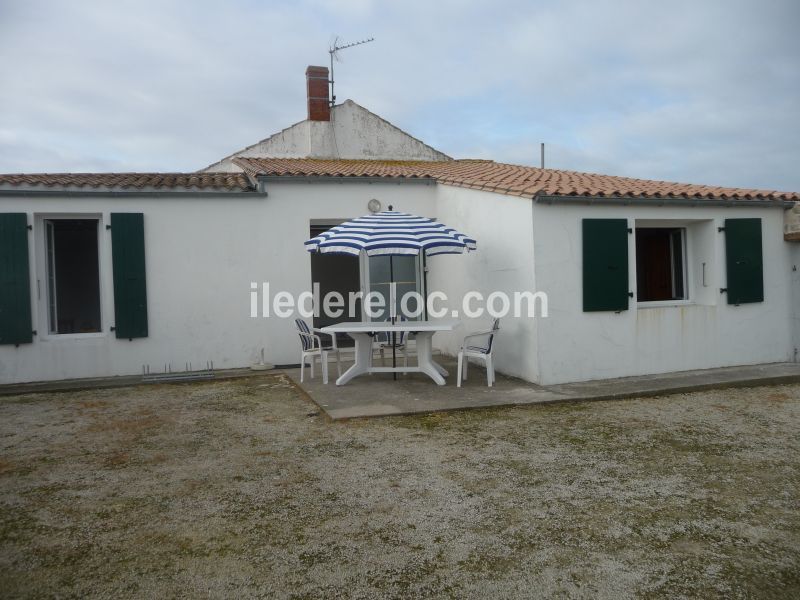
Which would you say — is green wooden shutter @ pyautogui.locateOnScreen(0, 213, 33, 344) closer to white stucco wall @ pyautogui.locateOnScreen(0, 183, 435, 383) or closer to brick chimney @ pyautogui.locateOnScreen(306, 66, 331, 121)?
white stucco wall @ pyautogui.locateOnScreen(0, 183, 435, 383)

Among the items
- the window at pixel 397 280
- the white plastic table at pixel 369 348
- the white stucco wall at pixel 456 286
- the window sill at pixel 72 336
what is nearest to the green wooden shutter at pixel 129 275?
the white stucco wall at pixel 456 286

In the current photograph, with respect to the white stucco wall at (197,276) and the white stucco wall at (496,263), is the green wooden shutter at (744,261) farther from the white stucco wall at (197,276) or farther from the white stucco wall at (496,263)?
the white stucco wall at (197,276)

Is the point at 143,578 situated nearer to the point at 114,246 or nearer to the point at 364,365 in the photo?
the point at 364,365

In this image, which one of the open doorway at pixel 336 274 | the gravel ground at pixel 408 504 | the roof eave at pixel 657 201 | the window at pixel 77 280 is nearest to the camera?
the gravel ground at pixel 408 504

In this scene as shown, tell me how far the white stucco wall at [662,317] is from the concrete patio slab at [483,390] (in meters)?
0.24

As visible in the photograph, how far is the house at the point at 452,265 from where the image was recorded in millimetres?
7848

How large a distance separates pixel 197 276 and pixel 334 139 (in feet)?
25.0

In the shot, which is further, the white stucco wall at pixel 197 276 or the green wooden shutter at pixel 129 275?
the green wooden shutter at pixel 129 275

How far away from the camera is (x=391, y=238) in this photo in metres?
7.34

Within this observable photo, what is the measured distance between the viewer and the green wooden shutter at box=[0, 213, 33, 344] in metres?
8.45

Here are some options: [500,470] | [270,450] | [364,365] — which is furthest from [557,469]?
[364,365]

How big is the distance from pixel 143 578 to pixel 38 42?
9741 mm

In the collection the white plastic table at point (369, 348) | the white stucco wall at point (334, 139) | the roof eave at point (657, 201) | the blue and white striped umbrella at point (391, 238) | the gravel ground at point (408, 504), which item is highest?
the white stucco wall at point (334, 139)

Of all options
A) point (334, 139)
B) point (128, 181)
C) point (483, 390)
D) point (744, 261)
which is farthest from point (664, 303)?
point (334, 139)
